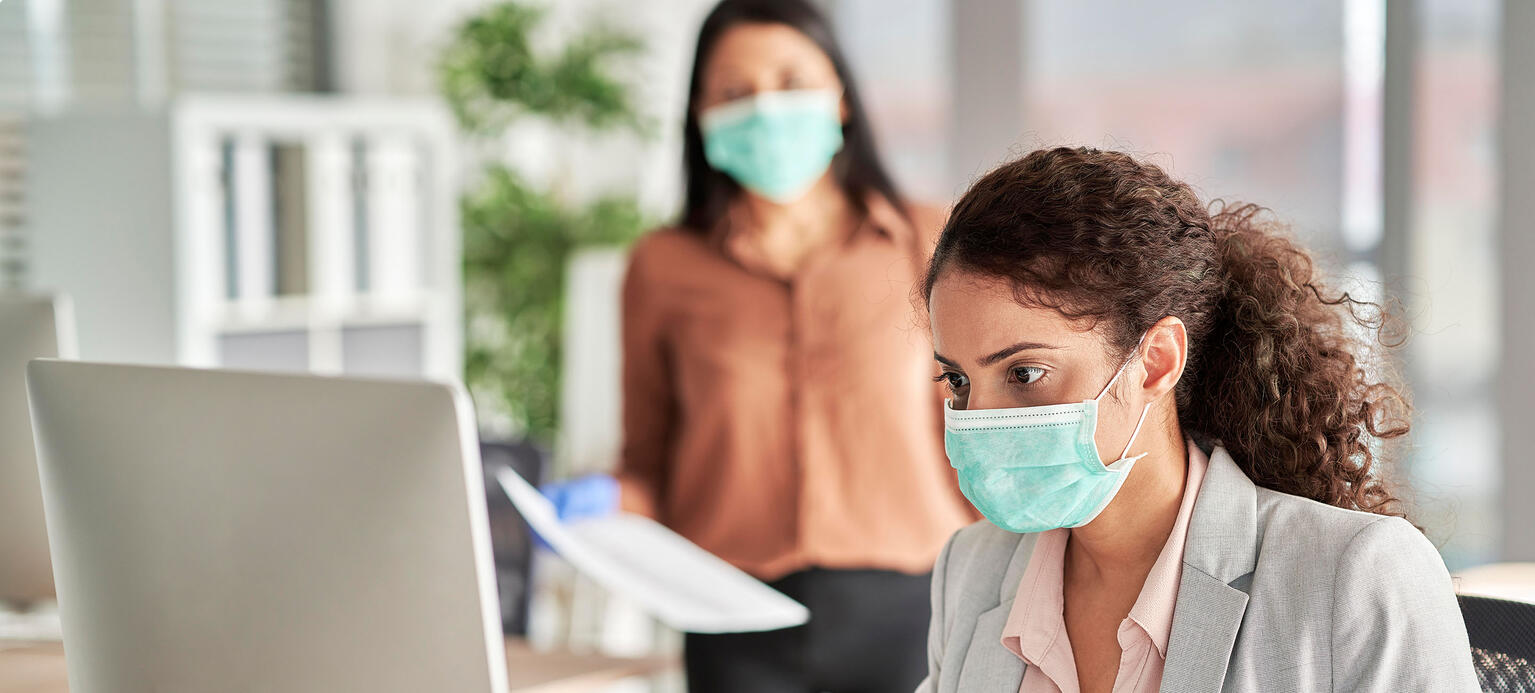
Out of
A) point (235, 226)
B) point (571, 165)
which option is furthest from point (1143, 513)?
point (571, 165)

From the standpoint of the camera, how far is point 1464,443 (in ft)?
9.23

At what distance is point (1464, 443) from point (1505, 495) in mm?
206

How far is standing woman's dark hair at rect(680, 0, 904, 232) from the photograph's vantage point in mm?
1850

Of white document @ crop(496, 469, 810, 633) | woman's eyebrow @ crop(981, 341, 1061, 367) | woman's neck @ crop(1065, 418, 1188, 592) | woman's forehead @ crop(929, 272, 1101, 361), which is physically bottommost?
white document @ crop(496, 469, 810, 633)

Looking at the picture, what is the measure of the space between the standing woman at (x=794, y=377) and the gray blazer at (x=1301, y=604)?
63 centimetres

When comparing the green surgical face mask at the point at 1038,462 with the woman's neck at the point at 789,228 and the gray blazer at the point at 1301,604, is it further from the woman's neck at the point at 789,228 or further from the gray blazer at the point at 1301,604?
the woman's neck at the point at 789,228

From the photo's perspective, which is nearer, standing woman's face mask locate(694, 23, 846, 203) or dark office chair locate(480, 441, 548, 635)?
standing woman's face mask locate(694, 23, 846, 203)

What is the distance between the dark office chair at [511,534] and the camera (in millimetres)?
2355

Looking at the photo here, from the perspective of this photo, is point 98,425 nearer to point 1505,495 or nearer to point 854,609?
point 854,609

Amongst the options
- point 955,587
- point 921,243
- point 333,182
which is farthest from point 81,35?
point 955,587

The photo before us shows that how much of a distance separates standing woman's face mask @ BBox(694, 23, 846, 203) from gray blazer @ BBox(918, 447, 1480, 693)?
0.98 metres

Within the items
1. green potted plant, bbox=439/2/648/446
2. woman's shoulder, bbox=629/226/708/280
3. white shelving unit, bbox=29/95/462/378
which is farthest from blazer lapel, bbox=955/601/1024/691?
green potted plant, bbox=439/2/648/446

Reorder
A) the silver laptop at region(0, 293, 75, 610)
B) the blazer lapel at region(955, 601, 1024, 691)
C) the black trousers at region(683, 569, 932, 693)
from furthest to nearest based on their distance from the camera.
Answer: the black trousers at region(683, 569, 932, 693) → the silver laptop at region(0, 293, 75, 610) → the blazer lapel at region(955, 601, 1024, 691)

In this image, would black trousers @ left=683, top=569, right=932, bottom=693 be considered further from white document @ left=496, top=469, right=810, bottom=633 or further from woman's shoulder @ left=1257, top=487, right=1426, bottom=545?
woman's shoulder @ left=1257, top=487, right=1426, bottom=545
